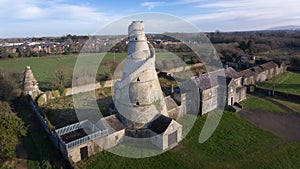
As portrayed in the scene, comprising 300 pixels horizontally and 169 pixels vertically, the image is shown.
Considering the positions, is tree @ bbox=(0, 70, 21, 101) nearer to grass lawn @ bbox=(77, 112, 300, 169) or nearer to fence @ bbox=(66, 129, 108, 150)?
fence @ bbox=(66, 129, 108, 150)

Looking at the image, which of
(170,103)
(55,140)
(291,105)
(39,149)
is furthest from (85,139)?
(291,105)

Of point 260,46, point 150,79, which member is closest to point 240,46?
point 260,46

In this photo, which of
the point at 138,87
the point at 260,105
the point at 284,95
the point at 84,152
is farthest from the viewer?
the point at 284,95

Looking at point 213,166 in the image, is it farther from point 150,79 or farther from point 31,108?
point 31,108

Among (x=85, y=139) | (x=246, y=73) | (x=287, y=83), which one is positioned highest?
(x=246, y=73)

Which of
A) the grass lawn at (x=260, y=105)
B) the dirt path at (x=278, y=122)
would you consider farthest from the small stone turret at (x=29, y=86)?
the grass lawn at (x=260, y=105)

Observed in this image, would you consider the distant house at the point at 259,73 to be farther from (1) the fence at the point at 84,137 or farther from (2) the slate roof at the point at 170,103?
(1) the fence at the point at 84,137

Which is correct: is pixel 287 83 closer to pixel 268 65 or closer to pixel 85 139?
pixel 268 65
